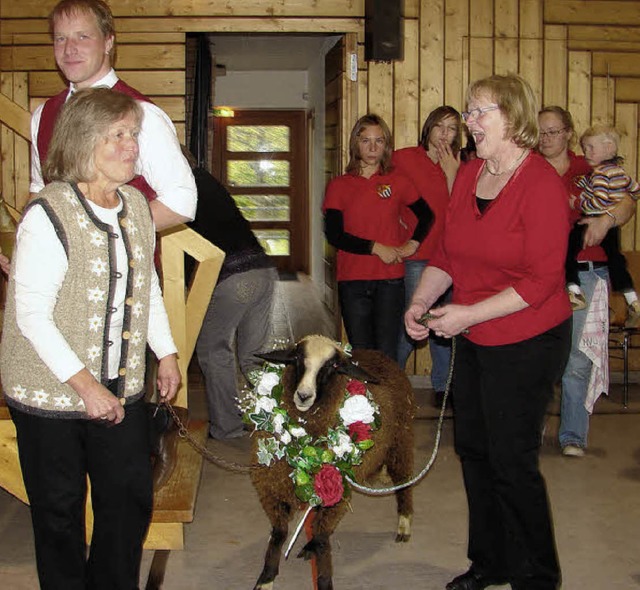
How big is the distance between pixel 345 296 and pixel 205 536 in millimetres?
1960

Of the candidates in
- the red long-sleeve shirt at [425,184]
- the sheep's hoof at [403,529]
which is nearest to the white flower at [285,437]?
the sheep's hoof at [403,529]

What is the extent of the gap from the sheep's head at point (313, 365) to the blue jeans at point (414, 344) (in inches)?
102

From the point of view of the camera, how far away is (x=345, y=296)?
5.61 m

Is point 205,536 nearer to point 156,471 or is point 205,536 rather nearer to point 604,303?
point 156,471

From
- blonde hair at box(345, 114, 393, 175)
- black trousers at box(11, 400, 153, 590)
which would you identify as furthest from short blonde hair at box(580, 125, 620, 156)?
black trousers at box(11, 400, 153, 590)

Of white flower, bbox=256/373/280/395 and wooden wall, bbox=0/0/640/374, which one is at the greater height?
wooden wall, bbox=0/0/640/374

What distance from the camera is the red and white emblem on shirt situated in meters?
5.59

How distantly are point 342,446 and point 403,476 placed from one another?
83 cm

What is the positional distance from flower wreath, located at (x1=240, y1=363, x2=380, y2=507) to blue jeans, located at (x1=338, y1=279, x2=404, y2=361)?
6.51 ft

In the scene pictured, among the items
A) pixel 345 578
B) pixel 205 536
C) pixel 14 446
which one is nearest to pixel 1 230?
pixel 14 446

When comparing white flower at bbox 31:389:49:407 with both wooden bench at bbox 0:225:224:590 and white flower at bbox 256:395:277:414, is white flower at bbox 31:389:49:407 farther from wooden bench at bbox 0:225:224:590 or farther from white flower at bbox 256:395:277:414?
wooden bench at bbox 0:225:224:590

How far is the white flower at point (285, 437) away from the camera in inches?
133

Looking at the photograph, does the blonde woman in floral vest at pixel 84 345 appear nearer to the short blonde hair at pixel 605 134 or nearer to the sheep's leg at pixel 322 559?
the sheep's leg at pixel 322 559

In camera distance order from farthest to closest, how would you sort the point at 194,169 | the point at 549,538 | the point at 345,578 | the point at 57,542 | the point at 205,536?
1. the point at 194,169
2. the point at 205,536
3. the point at 345,578
4. the point at 549,538
5. the point at 57,542
